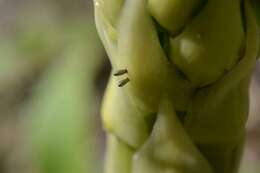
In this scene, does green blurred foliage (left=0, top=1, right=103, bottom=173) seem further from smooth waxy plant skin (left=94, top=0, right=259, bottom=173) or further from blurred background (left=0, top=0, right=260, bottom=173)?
smooth waxy plant skin (left=94, top=0, right=259, bottom=173)

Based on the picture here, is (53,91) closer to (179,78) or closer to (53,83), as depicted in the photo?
(53,83)

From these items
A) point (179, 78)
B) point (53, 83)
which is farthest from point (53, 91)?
point (179, 78)

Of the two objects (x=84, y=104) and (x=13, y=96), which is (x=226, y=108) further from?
(x=13, y=96)

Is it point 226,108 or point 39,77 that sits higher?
point 226,108

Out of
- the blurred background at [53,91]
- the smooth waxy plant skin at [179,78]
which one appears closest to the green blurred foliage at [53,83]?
the blurred background at [53,91]

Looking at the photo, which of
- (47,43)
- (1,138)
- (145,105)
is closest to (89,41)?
(47,43)
